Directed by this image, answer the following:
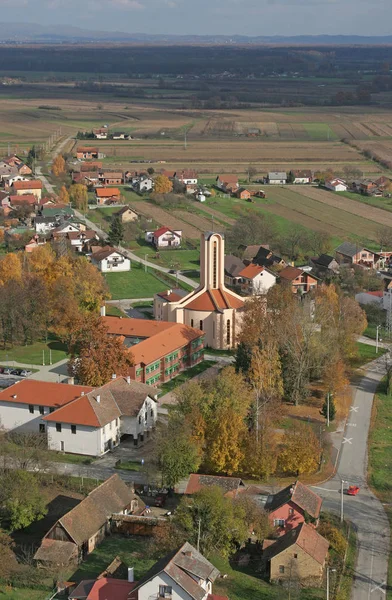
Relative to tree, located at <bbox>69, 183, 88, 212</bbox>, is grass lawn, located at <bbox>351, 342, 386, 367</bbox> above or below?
above

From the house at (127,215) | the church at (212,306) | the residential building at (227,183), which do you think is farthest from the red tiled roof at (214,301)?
the residential building at (227,183)

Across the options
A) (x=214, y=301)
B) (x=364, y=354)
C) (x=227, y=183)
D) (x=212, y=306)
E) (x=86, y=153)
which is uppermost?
(x=214, y=301)

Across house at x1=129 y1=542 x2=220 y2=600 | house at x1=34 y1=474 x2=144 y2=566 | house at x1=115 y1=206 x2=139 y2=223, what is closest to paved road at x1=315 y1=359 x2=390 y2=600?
house at x1=129 y1=542 x2=220 y2=600

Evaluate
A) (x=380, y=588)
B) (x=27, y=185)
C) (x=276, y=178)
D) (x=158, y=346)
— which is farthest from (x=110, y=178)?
(x=380, y=588)

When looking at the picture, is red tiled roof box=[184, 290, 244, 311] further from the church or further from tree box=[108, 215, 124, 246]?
tree box=[108, 215, 124, 246]

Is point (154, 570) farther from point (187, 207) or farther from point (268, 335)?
point (187, 207)

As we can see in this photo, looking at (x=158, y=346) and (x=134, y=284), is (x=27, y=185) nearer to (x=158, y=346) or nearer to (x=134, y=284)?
(x=134, y=284)

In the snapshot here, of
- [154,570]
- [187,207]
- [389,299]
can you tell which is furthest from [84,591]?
[187,207]
